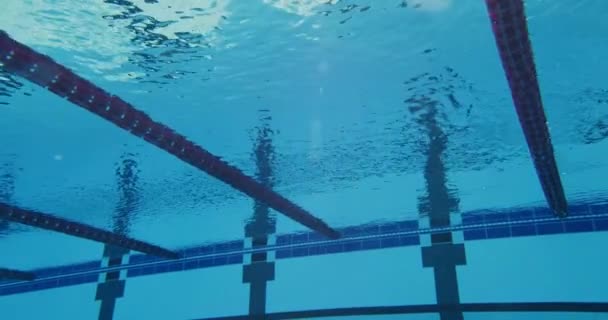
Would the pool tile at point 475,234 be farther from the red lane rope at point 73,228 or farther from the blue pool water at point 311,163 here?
the red lane rope at point 73,228

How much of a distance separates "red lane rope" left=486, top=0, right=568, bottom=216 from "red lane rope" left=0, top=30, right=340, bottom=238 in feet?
11.5

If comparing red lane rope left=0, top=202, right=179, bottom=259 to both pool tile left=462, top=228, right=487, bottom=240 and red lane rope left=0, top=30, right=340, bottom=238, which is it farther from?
pool tile left=462, top=228, right=487, bottom=240

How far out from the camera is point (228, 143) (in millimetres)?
6043

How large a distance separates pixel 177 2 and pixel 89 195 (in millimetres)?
5413

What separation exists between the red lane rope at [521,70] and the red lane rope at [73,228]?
8.15m

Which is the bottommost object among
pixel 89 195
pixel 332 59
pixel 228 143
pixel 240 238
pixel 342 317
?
pixel 342 317

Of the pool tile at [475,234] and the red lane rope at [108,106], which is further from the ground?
the red lane rope at [108,106]

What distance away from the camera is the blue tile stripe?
816 centimetres

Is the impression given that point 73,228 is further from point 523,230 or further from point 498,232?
point 523,230

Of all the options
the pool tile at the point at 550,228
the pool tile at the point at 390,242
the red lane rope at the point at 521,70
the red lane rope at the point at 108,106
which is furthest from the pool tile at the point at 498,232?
the red lane rope at the point at 108,106

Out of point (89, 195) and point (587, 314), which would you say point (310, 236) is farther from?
point (587, 314)

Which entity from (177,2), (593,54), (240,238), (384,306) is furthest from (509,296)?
(177,2)

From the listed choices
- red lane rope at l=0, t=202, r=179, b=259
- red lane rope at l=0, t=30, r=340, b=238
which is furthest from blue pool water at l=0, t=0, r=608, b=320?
red lane rope at l=0, t=30, r=340, b=238

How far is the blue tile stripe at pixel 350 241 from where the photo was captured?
8.16 m
